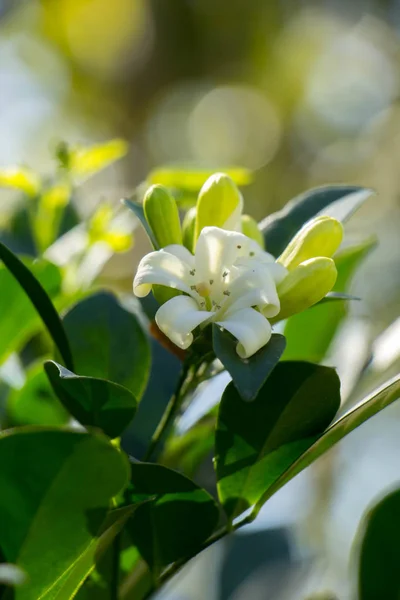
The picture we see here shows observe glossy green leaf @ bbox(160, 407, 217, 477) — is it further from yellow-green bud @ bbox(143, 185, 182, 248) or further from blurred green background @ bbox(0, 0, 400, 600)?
blurred green background @ bbox(0, 0, 400, 600)

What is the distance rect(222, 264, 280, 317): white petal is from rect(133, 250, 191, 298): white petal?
0.11 feet

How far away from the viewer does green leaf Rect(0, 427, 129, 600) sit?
0.40 metres

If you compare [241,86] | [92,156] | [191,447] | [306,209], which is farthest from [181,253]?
[241,86]

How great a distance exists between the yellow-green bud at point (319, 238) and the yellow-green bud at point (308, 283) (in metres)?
0.03

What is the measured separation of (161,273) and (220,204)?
8cm

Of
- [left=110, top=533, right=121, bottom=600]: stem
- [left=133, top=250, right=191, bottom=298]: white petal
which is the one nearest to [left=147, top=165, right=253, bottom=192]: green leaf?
[left=133, top=250, right=191, bottom=298]: white petal

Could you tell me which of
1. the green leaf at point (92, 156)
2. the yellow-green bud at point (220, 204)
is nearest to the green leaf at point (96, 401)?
the yellow-green bud at point (220, 204)

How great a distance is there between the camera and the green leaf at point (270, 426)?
1.58 ft

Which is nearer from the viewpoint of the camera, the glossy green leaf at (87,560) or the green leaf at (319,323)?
the glossy green leaf at (87,560)

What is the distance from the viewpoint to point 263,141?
5398 mm

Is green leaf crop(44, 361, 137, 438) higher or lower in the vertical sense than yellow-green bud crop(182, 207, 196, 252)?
lower

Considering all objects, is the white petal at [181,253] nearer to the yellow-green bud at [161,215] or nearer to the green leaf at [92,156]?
the yellow-green bud at [161,215]

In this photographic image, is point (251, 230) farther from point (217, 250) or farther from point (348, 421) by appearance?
point (348, 421)

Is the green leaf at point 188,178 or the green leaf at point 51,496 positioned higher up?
the green leaf at point 188,178
